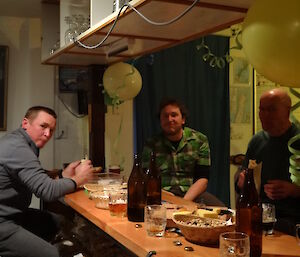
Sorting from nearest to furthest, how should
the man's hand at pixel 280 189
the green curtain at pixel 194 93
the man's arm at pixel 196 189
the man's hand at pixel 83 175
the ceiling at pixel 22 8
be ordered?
the man's hand at pixel 280 189 < the man's hand at pixel 83 175 < the man's arm at pixel 196 189 < the ceiling at pixel 22 8 < the green curtain at pixel 194 93

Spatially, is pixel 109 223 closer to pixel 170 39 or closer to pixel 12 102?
pixel 170 39

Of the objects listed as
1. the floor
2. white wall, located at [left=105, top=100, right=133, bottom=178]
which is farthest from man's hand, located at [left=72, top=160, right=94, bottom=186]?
white wall, located at [left=105, top=100, right=133, bottom=178]

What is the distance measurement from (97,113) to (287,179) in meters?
1.67

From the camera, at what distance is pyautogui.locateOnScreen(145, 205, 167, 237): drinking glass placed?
1.50 metres

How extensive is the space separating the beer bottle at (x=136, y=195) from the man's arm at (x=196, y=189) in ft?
3.21

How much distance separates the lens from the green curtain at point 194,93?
393 centimetres

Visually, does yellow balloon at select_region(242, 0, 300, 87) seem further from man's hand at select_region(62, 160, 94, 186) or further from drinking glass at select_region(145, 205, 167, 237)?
man's hand at select_region(62, 160, 94, 186)

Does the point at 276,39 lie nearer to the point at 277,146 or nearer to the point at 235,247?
the point at 235,247

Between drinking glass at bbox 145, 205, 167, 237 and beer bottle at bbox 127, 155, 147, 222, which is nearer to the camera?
drinking glass at bbox 145, 205, 167, 237

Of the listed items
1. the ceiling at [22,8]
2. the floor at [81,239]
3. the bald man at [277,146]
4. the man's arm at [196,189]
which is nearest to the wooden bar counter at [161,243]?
the floor at [81,239]

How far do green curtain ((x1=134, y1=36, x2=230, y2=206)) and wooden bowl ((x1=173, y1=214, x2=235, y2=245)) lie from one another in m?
2.35

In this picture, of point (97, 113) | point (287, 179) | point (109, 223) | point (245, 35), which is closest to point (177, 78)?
point (97, 113)

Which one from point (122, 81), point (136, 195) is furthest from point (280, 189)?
point (122, 81)

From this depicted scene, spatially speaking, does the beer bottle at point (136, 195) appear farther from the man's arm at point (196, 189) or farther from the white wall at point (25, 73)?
the white wall at point (25, 73)
